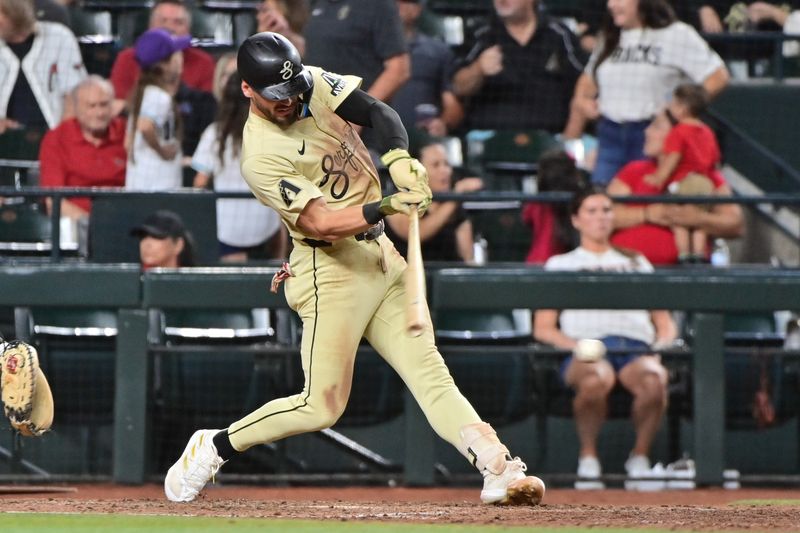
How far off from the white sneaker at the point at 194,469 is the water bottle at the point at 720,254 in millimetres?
3478

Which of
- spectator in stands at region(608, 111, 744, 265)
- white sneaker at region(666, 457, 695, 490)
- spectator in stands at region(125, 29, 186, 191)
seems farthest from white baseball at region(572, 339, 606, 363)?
spectator in stands at region(125, 29, 186, 191)

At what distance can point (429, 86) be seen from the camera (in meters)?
8.99

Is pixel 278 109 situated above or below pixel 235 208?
above

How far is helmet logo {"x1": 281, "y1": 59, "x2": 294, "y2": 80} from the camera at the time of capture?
16.7ft

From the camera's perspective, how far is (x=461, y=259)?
7785 millimetres

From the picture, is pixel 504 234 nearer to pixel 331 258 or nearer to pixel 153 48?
pixel 153 48

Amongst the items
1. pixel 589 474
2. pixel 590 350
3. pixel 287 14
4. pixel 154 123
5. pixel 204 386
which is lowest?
pixel 589 474

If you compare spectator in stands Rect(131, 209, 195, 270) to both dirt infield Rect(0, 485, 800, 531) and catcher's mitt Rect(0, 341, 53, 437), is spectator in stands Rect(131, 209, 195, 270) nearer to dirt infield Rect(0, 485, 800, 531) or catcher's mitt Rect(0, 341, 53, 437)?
dirt infield Rect(0, 485, 800, 531)

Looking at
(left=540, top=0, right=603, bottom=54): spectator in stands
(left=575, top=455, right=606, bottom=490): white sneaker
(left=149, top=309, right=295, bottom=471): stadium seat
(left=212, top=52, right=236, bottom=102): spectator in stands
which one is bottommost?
(left=575, top=455, right=606, bottom=490): white sneaker

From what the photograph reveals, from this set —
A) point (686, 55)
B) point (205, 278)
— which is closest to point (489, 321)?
point (205, 278)

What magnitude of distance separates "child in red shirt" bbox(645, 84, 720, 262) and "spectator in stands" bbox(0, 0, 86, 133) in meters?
3.58

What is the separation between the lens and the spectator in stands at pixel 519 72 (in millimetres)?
8938

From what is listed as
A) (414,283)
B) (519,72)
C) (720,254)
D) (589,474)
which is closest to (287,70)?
(414,283)

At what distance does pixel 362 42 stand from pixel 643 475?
9.78 feet
